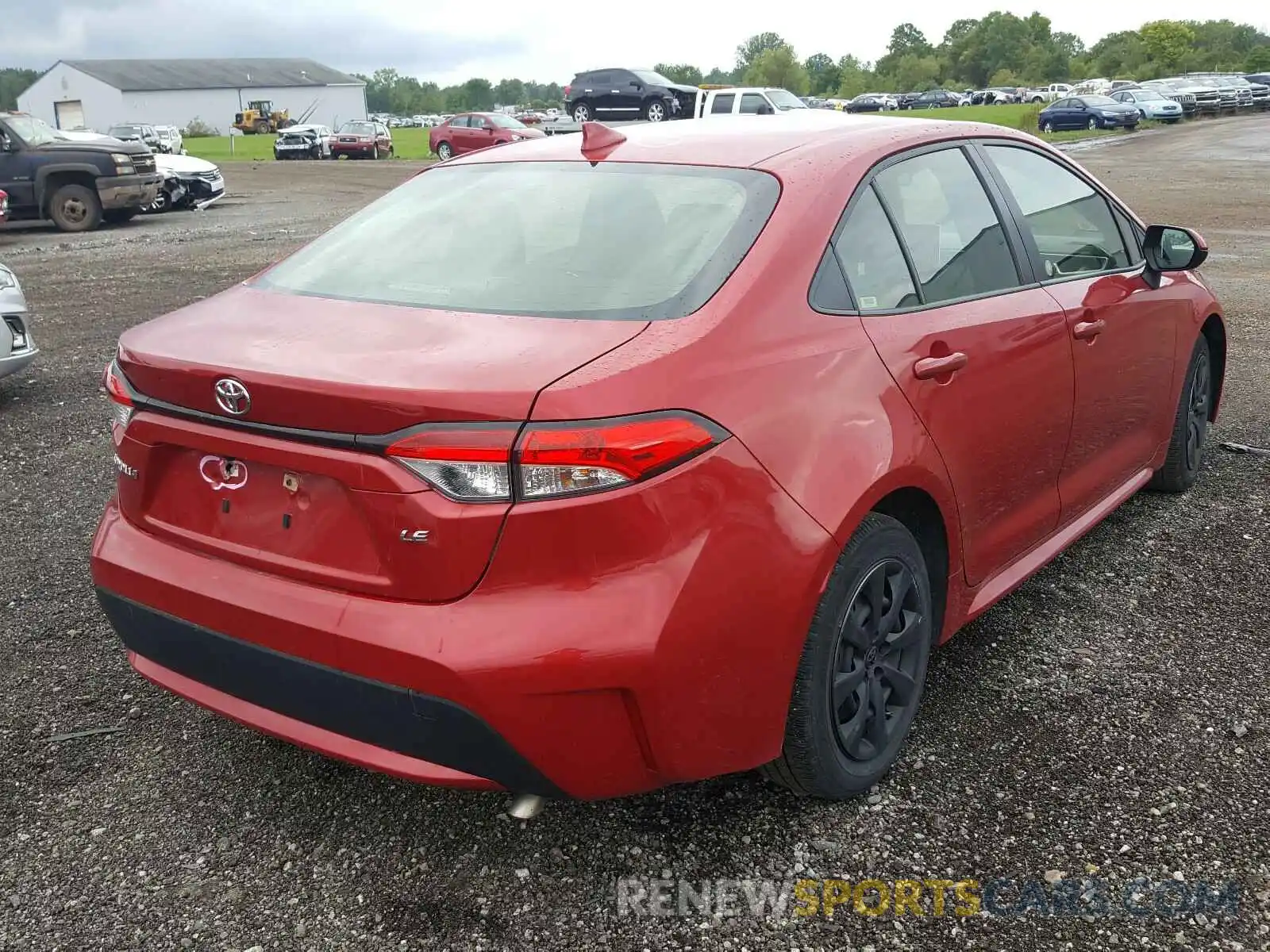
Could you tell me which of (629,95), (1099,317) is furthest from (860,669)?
(629,95)

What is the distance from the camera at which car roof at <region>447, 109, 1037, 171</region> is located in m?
3.03

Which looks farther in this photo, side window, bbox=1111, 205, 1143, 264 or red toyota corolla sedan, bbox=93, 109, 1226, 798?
side window, bbox=1111, 205, 1143, 264

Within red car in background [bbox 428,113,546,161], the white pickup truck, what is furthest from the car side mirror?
red car in background [bbox 428,113,546,161]

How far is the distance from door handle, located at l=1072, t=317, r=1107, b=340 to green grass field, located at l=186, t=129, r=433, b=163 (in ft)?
135

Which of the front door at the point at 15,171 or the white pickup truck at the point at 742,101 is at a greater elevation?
the white pickup truck at the point at 742,101

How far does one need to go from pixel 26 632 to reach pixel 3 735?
72cm

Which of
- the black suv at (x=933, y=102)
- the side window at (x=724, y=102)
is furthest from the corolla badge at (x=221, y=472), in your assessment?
the black suv at (x=933, y=102)

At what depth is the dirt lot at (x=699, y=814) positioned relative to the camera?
247 cm

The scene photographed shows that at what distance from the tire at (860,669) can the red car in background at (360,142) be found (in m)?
43.4

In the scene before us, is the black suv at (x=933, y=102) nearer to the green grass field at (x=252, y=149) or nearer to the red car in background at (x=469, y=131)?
the green grass field at (x=252, y=149)

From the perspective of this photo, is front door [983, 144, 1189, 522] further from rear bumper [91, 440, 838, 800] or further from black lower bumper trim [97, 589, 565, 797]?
black lower bumper trim [97, 589, 565, 797]

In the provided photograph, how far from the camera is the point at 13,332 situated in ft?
21.8

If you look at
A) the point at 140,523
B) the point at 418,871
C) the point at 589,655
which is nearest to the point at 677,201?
the point at 589,655

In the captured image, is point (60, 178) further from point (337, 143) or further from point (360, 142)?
point (337, 143)
